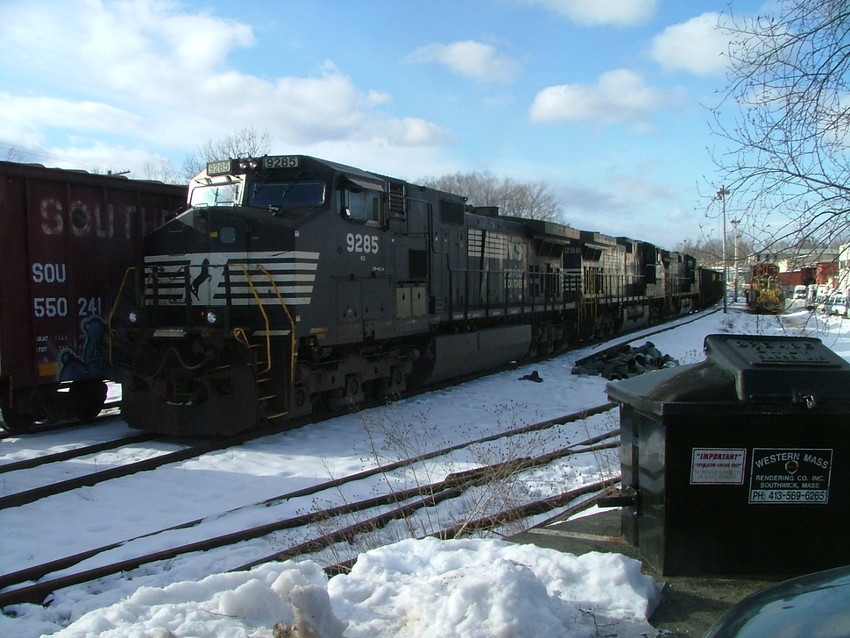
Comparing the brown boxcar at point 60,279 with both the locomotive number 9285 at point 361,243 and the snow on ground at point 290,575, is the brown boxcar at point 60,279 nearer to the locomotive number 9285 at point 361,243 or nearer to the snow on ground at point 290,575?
the snow on ground at point 290,575

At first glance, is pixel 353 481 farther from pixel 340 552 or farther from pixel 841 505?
pixel 841 505

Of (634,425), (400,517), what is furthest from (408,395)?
(634,425)

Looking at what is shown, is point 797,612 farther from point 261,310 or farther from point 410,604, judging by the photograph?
point 261,310

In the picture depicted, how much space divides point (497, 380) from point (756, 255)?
806 cm

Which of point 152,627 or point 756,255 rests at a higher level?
point 756,255

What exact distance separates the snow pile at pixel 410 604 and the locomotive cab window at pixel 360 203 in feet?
22.6

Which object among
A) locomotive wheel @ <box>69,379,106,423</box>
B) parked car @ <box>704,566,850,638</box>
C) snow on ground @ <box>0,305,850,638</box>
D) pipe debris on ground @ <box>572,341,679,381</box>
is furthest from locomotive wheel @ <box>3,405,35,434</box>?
pipe debris on ground @ <box>572,341,679,381</box>

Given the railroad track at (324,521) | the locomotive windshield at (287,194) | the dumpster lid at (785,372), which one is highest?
the locomotive windshield at (287,194)

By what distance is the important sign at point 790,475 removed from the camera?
132 inches

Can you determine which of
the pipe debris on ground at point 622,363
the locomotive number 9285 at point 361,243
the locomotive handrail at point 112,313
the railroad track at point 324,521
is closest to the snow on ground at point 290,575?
the railroad track at point 324,521

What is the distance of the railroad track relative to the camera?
191 inches

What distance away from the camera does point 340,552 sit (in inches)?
210

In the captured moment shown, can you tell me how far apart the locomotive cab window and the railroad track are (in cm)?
392

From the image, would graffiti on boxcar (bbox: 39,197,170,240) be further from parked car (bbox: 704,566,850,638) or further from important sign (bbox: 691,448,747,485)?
parked car (bbox: 704,566,850,638)
